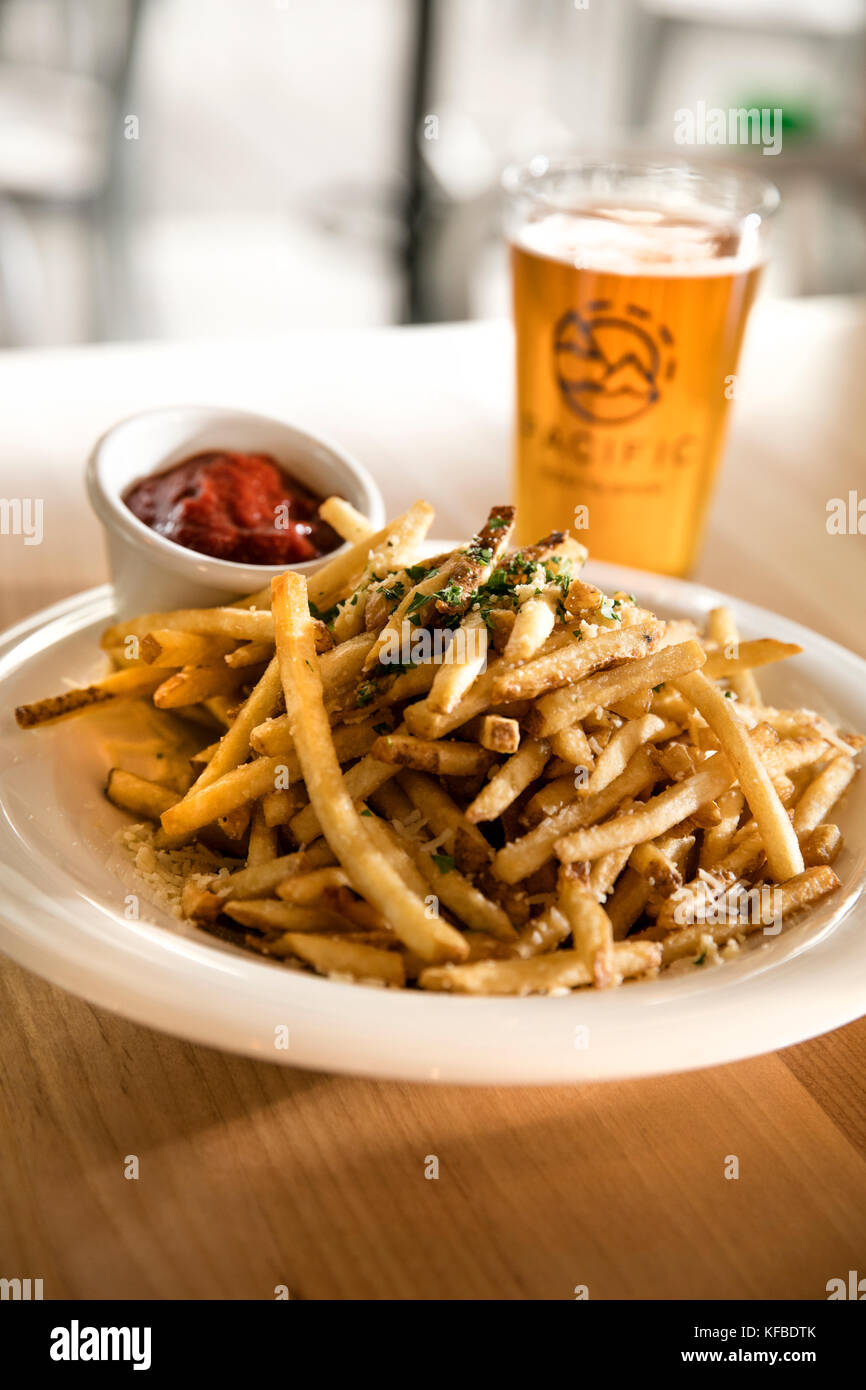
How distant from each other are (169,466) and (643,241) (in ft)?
3.10

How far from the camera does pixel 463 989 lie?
1288 millimetres

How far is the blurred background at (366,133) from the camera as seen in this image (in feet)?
24.4

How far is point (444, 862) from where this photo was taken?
145cm

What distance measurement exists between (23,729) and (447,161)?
21.8 feet

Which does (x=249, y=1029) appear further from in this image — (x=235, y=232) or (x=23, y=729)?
(x=235, y=232)

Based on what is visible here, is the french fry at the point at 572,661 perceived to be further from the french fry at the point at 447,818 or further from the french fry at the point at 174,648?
the french fry at the point at 174,648

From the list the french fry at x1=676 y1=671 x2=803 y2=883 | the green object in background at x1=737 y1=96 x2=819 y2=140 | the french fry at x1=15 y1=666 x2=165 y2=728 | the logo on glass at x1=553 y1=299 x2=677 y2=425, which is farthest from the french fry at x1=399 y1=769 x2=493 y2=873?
the green object in background at x1=737 y1=96 x2=819 y2=140

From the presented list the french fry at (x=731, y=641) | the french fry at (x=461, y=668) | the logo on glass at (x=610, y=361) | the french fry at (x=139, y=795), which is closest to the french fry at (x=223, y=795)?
the french fry at (x=139, y=795)

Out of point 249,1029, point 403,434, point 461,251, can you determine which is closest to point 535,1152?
point 249,1029

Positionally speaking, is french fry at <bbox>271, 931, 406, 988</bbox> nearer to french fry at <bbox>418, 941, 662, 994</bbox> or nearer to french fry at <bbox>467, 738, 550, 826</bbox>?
french fry at <bbox>418, 941, 662, 994</bbox>

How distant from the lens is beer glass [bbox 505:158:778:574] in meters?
2.29

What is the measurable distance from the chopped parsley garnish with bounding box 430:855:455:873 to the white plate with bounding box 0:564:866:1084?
192 millimetres

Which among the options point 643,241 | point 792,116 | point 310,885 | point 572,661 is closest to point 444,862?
point 310,885

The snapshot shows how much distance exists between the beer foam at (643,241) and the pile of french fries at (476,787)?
2.59 ft
